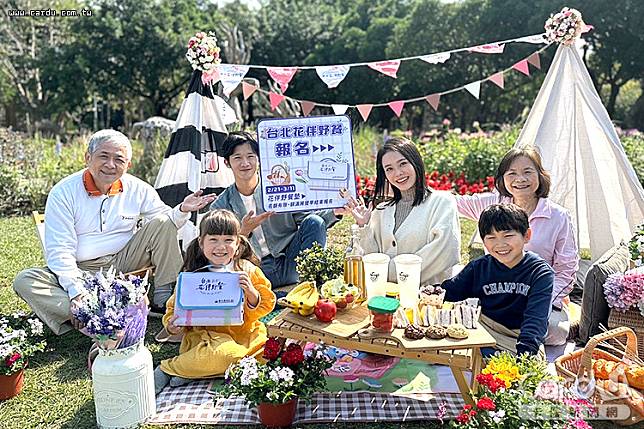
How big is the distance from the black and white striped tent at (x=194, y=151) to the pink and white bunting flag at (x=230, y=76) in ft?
0.51

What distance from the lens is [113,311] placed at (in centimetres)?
299

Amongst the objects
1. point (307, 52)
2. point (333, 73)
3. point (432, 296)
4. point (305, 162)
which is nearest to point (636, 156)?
point (333, 73)

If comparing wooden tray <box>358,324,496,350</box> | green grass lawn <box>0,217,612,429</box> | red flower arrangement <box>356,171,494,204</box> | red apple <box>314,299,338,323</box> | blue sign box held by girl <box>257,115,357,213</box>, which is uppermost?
blue sign box held by girl <box>257,115,357,213</box>

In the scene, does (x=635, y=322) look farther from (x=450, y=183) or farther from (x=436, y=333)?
(x=450, y=183)

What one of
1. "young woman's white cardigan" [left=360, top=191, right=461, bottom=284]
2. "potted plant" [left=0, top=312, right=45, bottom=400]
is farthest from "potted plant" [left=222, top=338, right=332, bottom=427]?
"potted plant" [left=0, top=312, right=45, bottom=400]

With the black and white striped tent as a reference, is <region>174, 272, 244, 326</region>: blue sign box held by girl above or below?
below

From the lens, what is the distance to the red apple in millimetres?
3146

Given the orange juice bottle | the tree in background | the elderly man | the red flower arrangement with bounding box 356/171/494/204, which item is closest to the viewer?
the orange juice bottle

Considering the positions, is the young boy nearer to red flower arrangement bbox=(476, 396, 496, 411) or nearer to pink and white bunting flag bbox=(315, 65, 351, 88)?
red flower arrangement bbox=(476, 396, 496, 411)

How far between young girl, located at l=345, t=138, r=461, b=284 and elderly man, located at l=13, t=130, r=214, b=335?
126 centimetres

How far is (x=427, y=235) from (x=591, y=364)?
1.44 m

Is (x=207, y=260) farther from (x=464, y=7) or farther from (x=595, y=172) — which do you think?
(x=464, y=7)

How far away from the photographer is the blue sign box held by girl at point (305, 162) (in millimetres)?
4480

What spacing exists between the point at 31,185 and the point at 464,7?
19765 mm
